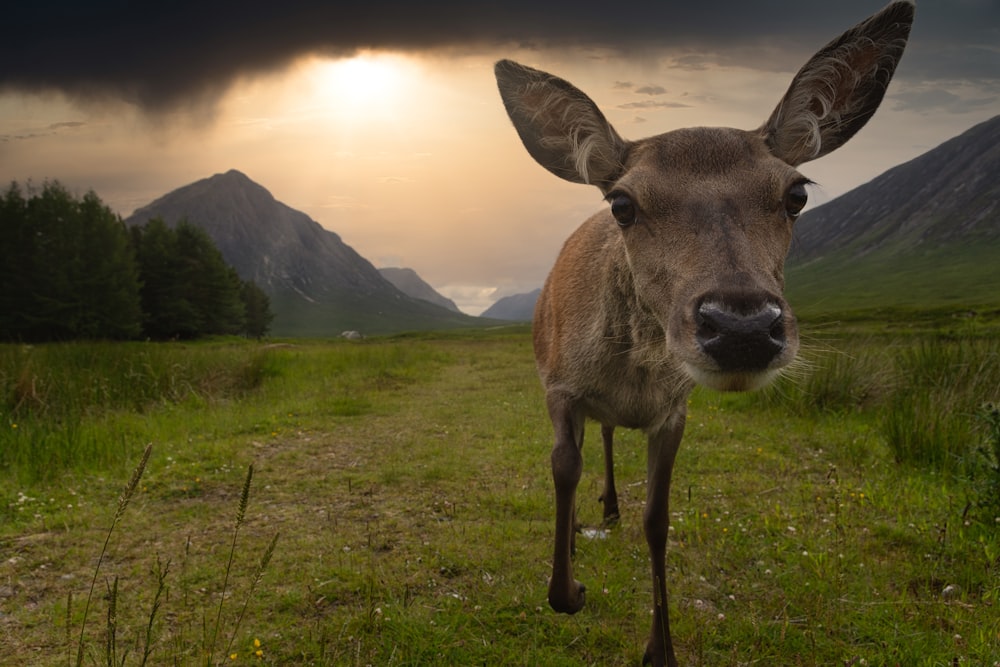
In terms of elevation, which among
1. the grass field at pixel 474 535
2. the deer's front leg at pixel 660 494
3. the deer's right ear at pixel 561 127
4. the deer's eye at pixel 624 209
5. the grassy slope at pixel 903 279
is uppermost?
the grassy slope at pixel 903 279

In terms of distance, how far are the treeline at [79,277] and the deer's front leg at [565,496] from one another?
155ft

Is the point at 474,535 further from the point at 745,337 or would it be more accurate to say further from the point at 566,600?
the point at 745,337

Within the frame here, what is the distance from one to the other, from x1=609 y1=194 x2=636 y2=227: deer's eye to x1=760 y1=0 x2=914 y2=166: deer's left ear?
1.14 metres

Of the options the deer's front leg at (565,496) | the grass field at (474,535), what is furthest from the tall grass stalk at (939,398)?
the deer's front leg at (565,496)

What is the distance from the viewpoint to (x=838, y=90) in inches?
155

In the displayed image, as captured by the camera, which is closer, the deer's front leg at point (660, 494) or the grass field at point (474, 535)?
the grass field at point (474, 535)

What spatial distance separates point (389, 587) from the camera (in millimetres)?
4426

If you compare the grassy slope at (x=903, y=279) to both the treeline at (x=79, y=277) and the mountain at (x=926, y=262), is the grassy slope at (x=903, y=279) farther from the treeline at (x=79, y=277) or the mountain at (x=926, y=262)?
the treeline at (x=79, y=277)

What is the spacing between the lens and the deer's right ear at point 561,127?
13.0ft

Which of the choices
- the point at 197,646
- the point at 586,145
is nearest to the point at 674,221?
the point at 586,145

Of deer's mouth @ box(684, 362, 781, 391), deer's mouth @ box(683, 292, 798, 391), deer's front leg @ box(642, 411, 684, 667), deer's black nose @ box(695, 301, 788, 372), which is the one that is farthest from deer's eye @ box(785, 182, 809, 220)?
deer's front leg @ box(642, 411, 684, 667)

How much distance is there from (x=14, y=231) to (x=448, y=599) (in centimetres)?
5600

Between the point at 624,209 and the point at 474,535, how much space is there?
349cm

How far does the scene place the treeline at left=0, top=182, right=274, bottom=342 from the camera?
43.1 m
